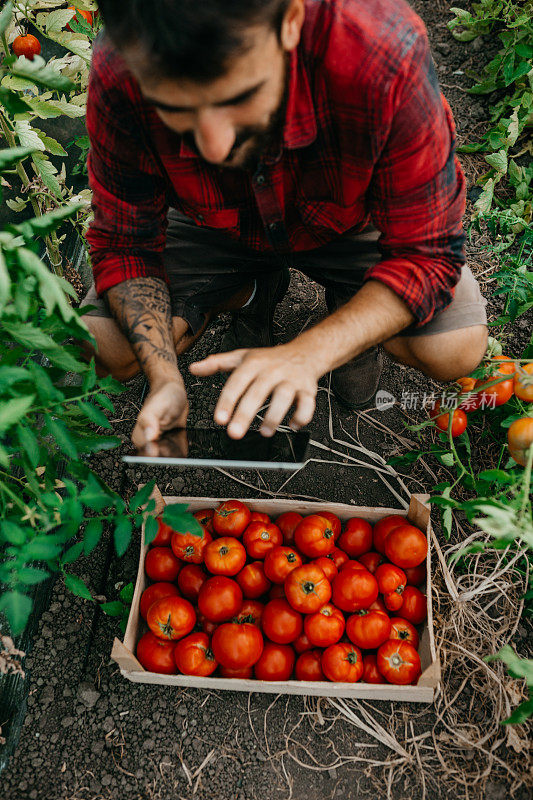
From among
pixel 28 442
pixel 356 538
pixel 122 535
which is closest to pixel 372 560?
pixel 356 538

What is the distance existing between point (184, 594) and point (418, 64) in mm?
1514

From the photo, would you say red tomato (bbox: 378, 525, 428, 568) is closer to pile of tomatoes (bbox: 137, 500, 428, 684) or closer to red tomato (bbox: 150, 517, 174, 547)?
pile of tomatoes (bbox: 137, 500, 428, 684)

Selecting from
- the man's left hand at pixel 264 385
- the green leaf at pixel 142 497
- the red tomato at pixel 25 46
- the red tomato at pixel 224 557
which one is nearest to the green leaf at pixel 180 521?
the green leaf at pixel 142 497

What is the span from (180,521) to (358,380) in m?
1.08

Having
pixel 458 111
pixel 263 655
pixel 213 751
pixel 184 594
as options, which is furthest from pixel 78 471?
pixel 458 111

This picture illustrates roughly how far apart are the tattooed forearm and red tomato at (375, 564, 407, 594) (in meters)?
0.85

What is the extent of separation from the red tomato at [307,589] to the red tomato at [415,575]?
0.30 metres

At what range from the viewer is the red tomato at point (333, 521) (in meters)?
1.72

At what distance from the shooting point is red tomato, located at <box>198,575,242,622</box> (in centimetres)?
156

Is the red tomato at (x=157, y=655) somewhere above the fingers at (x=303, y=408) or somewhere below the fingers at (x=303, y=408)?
below

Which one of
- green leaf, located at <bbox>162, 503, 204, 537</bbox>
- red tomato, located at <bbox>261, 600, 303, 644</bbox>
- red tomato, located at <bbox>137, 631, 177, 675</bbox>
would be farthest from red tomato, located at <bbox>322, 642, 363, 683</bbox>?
green leaf, located at <bbox>162, 503, 204, 537</bbox>

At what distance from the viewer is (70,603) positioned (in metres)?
1.85

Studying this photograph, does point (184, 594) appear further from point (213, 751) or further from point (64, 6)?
point (64, 6)

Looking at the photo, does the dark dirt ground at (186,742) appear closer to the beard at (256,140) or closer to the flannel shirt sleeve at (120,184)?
the flannel shirt sleeve at (120,184)
